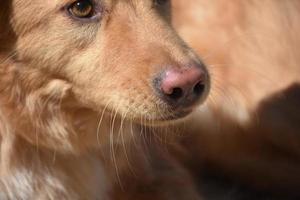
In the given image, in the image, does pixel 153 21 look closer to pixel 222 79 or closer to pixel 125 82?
pixel 125 82

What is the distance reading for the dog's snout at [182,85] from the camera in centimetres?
181

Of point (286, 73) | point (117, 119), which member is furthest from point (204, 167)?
point (117, 119)

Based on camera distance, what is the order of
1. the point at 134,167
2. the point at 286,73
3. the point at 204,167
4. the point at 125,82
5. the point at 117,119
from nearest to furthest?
the point at 125,82
the point at 117,119
the point at 134,167
the point at 286,73
the point at 204,167

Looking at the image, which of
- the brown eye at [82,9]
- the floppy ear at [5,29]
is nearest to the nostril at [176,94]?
the brown eye at [82,9]

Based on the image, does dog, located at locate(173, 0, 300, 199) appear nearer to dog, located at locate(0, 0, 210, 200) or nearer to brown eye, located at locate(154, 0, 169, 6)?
brown eye, located at locate(154, 0, 169, 6)

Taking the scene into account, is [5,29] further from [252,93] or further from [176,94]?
[252,93]

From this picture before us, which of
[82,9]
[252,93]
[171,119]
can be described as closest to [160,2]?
[82,9]

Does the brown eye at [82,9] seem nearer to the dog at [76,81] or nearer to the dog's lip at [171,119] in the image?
the dog at [76,81]

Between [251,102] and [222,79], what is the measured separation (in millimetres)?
129

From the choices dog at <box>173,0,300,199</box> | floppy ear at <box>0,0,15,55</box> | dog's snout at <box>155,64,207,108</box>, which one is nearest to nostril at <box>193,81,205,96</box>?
dog's snout at <box>155,64,207,108</box>

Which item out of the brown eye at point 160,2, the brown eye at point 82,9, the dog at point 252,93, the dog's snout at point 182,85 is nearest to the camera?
the dog's snout at point 182,85

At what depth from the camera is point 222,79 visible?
265 centimetres

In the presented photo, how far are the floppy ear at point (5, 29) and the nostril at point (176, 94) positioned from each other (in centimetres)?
45

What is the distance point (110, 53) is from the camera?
1900 millimetres
